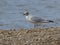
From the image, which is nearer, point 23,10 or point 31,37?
point 31,37

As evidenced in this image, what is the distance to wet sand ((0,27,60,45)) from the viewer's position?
7.27 metres

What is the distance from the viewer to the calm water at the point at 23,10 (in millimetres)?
11541

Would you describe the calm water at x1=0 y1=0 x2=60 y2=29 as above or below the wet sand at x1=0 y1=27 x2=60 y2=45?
below

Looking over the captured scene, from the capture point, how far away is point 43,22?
9.73 meters

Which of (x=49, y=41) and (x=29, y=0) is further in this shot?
(x=29, y=0)

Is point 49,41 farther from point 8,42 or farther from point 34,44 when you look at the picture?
point 8,42

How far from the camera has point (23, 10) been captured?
46.8 ft

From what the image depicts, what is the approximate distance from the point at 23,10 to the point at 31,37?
258 inches

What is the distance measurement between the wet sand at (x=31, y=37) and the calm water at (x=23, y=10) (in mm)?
2434

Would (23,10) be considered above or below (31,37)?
below

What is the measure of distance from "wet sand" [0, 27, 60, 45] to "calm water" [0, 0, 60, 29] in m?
2.43

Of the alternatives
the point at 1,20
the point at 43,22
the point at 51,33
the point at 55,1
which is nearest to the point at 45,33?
the point at 51,33

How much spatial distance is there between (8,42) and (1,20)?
15.9ft

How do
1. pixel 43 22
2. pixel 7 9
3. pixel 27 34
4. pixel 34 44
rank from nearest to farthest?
pixel 34 44
pixel 27 34
pixel 43 22
pixel 7 9
